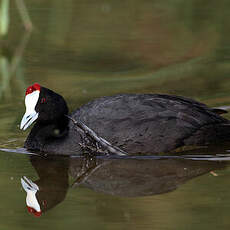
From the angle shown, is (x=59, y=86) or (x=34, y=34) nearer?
(x=59, y=86)

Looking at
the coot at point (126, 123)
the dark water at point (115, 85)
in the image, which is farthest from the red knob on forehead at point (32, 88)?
the dark water at point (115, 85)

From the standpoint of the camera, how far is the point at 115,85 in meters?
8.84

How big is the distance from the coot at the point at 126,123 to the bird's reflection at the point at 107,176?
0.17 metres

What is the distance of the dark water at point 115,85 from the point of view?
498 centimetres

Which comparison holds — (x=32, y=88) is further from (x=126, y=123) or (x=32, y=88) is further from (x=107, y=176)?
(x=107, y=176)

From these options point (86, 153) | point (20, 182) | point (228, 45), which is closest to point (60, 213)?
point (20, 182)

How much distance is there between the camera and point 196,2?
43.9ft

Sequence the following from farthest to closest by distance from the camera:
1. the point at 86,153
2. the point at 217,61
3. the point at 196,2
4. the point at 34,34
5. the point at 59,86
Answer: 1. the point at 196,2
2. the point at 34,34
3. the point at 217,61
4. the point at 59,86
5. the point at 86,153

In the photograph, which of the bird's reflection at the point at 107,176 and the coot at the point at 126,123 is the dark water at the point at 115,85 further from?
the coot at the point at 126,123

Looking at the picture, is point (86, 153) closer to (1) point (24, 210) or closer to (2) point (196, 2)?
(1) point (24, 210)

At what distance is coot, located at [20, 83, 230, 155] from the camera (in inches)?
251

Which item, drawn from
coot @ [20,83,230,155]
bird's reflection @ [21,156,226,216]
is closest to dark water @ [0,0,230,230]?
bird's reflection @ [21,156,226,216]

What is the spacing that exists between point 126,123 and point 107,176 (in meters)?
0.64

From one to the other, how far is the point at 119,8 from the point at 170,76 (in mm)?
4657
